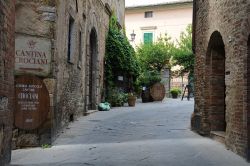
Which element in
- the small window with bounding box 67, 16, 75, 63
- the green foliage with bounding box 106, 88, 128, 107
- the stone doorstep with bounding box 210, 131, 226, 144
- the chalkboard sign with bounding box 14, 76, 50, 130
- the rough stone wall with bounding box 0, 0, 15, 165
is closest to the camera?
the rough stone wall with bounding box 0, 0, 15, 165

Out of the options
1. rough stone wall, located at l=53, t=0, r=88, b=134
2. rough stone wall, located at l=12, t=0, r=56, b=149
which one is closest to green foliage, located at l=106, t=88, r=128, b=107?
rough stone wall, located at l=53, t=0, r=88, b=134

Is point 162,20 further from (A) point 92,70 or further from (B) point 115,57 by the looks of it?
(A) point 92,70

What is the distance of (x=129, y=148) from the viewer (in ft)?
26.1

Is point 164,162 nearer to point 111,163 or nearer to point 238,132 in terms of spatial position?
point 111,163

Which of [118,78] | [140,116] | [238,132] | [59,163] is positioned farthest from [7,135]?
[118,78]

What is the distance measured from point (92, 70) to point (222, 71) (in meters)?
8.07

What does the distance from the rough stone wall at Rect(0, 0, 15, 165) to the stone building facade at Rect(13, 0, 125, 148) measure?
2008mm

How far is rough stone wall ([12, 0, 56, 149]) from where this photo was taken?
8109mm

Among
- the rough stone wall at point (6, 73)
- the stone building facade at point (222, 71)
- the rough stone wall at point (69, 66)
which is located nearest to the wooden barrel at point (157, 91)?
the rough stone wall at point (69, 66)

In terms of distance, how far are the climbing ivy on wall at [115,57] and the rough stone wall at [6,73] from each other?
12.5 meters

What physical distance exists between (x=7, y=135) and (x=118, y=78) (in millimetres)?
13626

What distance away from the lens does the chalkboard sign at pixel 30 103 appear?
8109 mm

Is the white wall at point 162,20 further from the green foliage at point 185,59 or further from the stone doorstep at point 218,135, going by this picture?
the stone doorstep at point 218,135

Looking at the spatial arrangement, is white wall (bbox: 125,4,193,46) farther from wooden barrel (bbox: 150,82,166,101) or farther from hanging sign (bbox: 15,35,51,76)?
hanging sign (bbox: 15,35,51,76)
